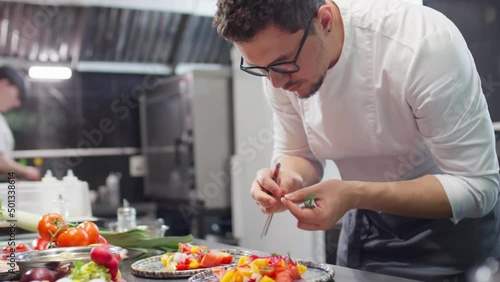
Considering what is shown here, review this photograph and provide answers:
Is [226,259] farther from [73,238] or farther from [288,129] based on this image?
[288,129]

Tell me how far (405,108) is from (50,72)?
3.93m

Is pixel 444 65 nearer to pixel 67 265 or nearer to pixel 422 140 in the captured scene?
pixel 422 140

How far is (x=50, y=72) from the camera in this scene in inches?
192

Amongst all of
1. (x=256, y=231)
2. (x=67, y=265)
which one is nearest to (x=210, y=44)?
(x=256, y=231)

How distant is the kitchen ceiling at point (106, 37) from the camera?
4.55 meters

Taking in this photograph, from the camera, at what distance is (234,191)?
4.45m

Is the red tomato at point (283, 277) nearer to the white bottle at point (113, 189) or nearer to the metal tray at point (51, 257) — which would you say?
the metal tray at point (51, 257)

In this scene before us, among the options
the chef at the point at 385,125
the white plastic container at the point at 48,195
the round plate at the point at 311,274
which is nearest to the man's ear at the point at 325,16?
the chef at the point at 385,125

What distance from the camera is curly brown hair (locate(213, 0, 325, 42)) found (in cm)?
138

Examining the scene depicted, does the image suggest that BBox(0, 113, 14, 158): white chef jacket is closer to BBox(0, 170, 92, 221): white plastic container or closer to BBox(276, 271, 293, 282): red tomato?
BBox(0, 170, 92, 221): white plastic container

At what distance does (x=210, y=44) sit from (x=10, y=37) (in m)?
1.60

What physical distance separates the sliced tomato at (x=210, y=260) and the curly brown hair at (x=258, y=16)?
20.4 inches

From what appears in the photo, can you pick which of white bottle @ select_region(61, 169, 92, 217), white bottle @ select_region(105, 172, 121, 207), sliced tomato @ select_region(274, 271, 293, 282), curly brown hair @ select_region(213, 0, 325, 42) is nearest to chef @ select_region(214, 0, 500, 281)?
curly brown hair @ select_region(213, 0, 325, 42)

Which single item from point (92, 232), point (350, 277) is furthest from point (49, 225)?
point (350, 277)
